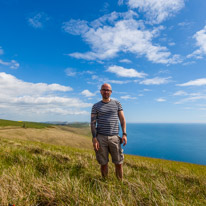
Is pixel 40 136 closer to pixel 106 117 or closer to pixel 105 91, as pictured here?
pixel 106 117

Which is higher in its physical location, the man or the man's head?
the man's head

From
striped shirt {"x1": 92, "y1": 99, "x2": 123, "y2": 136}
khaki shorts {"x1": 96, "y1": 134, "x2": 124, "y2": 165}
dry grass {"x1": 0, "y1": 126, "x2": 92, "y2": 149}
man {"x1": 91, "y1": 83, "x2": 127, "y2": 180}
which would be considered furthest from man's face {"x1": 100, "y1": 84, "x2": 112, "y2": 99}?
dry grass {"x1": 0, "y1": 126, "x2": 92, "y2": 149}

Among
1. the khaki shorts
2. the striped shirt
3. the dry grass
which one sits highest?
the striped shirt

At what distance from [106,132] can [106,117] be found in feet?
→ 1.36

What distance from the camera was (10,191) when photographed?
2.16 m

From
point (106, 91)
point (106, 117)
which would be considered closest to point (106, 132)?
point (106, 117)

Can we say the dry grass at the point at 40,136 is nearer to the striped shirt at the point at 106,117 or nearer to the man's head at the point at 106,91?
the striped shirt at the point at 106,117

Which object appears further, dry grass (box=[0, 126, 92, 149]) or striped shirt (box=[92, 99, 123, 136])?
dry grass (box=[0, 126, 92, 149])

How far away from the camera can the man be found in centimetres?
387

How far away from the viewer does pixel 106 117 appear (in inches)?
156

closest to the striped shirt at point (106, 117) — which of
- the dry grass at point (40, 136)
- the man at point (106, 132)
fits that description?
the man at point (106, 132)

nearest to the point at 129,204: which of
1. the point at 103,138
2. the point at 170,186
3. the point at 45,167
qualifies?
the point at 170,186

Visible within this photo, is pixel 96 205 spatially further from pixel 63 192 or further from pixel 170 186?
pixel 170 186

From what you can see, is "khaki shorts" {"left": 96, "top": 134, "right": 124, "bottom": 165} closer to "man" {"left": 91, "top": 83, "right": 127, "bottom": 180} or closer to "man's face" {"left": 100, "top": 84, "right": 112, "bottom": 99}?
"man" {"left": 91, "top": 83, "right": 127, "bottom": 180}
